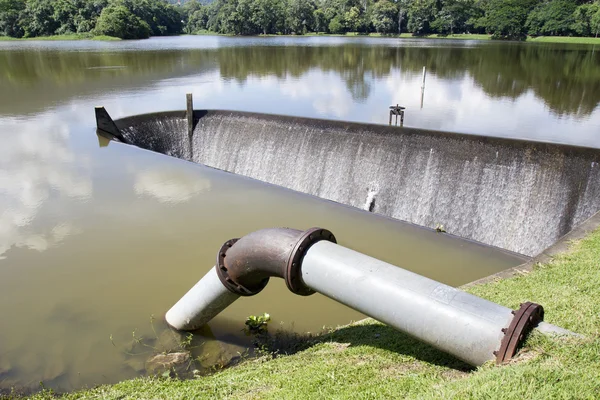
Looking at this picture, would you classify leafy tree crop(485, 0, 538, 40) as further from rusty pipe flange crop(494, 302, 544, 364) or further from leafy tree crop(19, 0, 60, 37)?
rusty pipe flange crop(494, 302, 544, 364)

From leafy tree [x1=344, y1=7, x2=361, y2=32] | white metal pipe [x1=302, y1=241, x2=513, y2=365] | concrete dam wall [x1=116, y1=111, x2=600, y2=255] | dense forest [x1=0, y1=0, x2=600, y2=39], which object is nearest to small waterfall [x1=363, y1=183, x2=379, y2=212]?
concrete dam wall [x1=116, y1=111, x2=600, y2=255]

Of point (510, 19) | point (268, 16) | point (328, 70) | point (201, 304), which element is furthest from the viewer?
point (268, 16)

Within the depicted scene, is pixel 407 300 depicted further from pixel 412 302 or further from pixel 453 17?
pixel 453 17

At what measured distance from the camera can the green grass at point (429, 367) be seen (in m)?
2.65

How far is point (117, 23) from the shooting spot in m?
61.6

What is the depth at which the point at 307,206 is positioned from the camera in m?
9.40

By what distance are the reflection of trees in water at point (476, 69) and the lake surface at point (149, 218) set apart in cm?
30

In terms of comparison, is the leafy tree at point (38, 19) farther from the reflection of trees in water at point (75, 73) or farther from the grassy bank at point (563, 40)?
the grassy bank at point (563, 40)

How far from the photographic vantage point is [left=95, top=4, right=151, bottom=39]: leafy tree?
6141 centimetres

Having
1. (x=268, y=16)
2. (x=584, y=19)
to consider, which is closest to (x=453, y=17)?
(x=584, y=19)

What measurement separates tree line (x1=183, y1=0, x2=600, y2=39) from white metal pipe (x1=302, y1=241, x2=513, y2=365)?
2251 inches

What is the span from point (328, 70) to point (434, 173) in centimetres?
2025

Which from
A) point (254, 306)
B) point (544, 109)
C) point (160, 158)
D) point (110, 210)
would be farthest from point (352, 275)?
point (544, 109)

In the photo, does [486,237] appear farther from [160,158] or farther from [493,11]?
[493,11]
